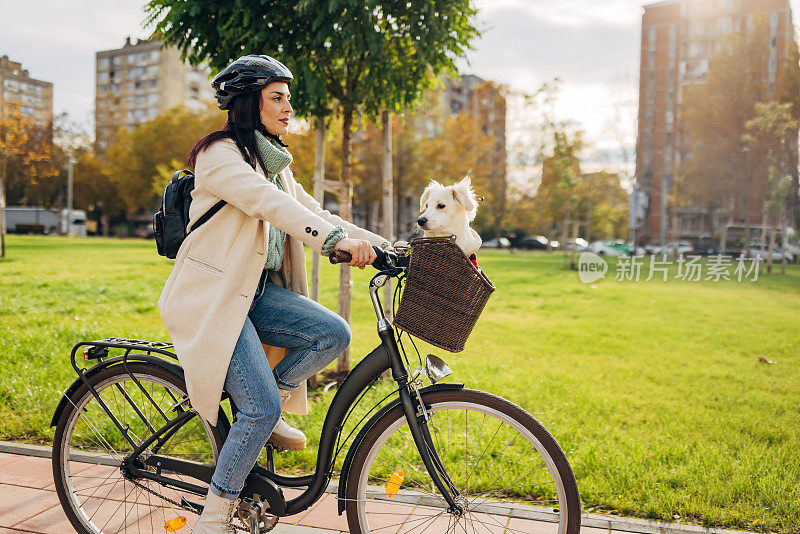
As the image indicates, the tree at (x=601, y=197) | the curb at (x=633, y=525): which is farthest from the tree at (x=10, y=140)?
the tree at (x=601, y=197)

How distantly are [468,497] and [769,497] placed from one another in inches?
83.0

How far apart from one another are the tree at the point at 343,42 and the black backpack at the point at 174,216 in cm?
262

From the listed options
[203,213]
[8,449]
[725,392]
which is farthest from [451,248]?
[725,392]

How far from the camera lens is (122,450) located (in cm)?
298

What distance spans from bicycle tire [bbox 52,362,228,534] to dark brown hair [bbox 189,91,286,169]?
95 centimetres

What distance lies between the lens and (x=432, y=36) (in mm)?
5324

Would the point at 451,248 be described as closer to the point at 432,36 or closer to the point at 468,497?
the point at 468,497

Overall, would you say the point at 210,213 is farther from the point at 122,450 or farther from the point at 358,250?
the point at 122,450

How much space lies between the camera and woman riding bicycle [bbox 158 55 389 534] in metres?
2.35

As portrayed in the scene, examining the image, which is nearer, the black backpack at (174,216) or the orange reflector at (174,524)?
the black backpack at (174,216)

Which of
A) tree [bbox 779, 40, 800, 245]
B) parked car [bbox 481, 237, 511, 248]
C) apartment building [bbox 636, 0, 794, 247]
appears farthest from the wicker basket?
parked car [bbox 481, 237, 511, 248]

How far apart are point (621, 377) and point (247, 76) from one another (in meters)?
5.65

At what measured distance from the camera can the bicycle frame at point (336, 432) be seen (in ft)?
7.80

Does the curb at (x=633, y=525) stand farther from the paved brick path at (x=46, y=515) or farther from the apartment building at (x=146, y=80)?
the apartment building at (x=146, y=80)
